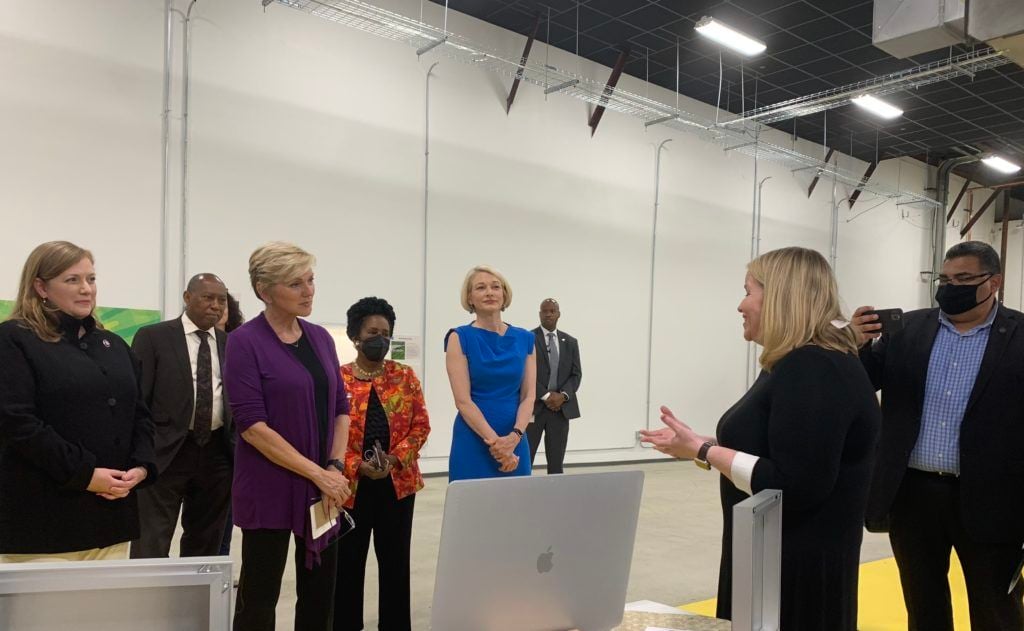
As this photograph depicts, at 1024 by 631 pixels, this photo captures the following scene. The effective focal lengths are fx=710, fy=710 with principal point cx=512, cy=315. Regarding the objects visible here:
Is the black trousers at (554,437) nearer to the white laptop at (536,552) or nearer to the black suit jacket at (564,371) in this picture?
the black suit jacket at (564,371)

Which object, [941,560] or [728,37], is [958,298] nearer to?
[941,560]

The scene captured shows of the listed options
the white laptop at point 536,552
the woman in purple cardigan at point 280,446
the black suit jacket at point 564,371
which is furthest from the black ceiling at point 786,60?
the white laptop at point 536,552

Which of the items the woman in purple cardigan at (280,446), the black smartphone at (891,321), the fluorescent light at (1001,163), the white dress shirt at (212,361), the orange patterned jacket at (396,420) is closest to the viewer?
the woman in purple cardigan at (280,446)

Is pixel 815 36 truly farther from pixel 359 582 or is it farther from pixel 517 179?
pixel 359 582

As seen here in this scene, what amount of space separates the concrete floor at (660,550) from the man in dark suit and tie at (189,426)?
57cm

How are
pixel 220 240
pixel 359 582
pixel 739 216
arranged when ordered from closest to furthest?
pixel 359 582 → pixel 220 240 → pixel 739 216

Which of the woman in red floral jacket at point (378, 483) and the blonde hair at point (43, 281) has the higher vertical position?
the blonde hair at point (43, 281)

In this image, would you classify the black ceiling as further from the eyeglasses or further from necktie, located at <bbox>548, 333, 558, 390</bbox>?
the eyeglasses

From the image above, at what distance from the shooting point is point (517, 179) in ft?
23.1

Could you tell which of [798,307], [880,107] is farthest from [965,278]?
[880,107]

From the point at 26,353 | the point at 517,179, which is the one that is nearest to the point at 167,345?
the point at 26,353

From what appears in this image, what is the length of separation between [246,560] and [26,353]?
84 centimetres

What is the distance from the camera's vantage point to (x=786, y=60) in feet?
24.4

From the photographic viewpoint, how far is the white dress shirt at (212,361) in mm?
3014
